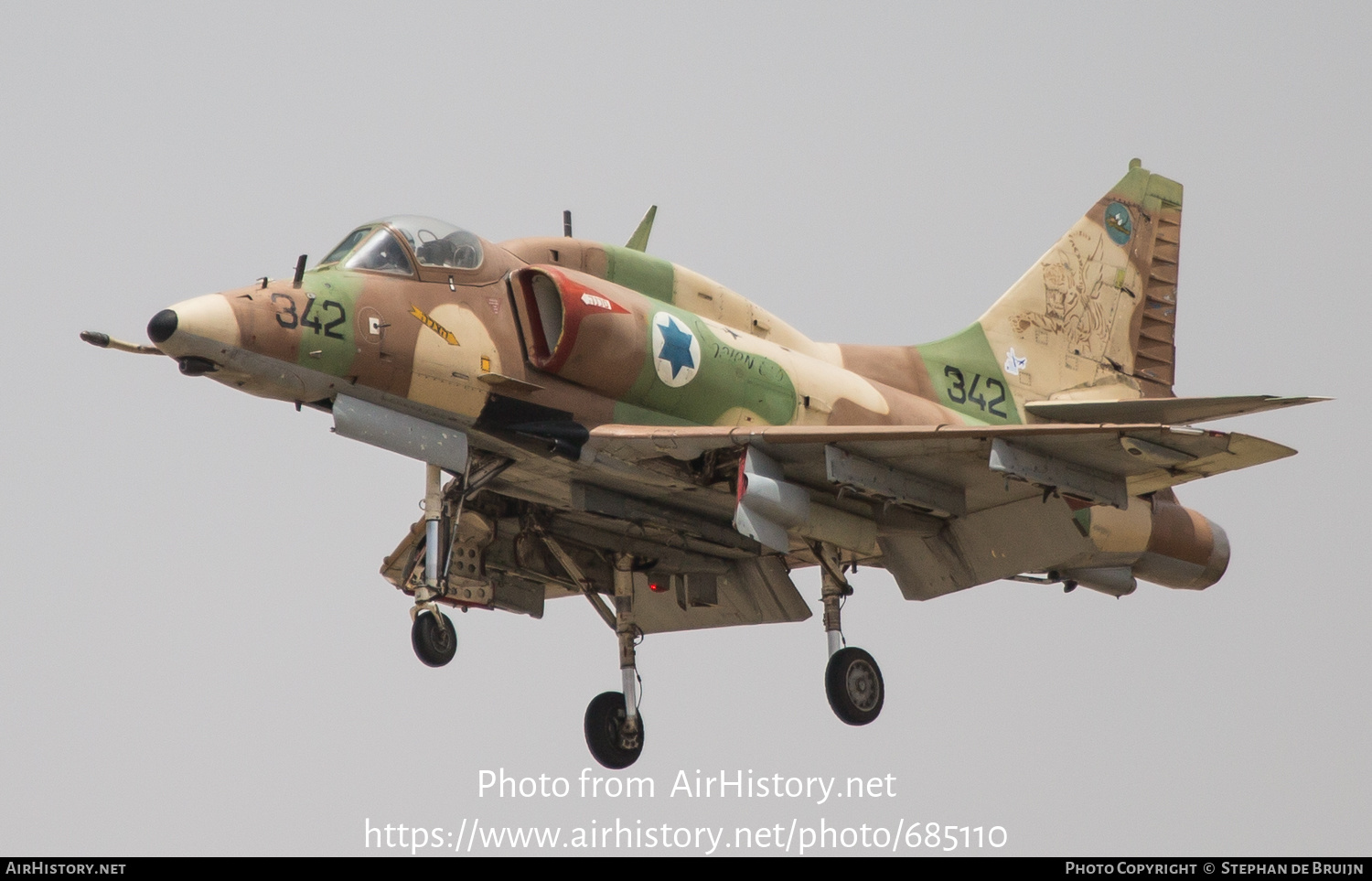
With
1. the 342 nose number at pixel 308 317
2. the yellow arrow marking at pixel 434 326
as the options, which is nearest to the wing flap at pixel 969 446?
the yellow arrow marking at pixel 434 326

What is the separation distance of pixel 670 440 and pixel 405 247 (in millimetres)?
3133

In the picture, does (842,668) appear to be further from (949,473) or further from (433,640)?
(433,640)

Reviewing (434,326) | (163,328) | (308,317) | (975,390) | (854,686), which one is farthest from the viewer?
(975,390)

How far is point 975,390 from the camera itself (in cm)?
2236

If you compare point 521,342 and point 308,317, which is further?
point 521,342

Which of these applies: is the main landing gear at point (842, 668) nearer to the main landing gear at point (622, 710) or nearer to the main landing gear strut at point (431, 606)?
the main landing gear at point (622, 710)

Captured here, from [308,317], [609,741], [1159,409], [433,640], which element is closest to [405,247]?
[308,317]

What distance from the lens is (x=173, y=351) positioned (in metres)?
16.8

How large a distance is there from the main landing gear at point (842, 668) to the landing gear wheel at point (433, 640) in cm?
399

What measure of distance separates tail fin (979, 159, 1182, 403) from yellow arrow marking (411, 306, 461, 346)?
304 inches

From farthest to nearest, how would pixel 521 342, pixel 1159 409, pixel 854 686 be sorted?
pixel 1159 409 → pixel 854 686 → pixel 521 342

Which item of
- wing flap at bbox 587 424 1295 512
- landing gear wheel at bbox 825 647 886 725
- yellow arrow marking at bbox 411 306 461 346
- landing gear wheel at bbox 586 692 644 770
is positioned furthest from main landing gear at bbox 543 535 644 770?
yellow arrow marking at bbox 411 306 461 346

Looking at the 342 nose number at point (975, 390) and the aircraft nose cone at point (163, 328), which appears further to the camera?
the 342 nose number at point (975, 390)

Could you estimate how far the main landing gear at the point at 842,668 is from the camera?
65.0 ft
